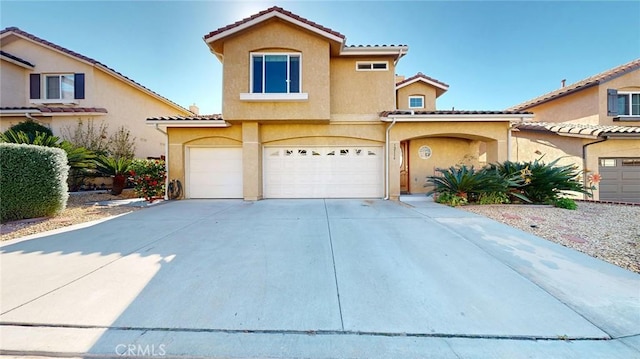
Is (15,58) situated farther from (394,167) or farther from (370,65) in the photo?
(394,167)

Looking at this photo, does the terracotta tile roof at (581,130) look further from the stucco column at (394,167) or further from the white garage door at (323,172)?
the white garage door at (323,172)

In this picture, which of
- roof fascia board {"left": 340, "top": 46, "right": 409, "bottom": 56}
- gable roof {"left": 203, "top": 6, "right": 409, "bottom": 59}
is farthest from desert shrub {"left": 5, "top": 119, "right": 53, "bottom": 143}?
roof fascia board {"left": 340, "top": 46, "right": 409, "bottom": 56}

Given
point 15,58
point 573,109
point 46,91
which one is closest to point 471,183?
point 573,109

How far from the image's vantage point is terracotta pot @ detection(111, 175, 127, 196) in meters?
11.3

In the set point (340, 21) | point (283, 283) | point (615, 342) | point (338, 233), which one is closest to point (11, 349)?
point (283, 283)

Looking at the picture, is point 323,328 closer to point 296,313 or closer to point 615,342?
point 296,313

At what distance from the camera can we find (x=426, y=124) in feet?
32.9

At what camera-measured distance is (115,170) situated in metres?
11.3

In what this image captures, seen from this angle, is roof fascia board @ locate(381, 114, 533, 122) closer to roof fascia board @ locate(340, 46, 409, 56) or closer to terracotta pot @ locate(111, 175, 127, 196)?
roof fascia board @ locate(340, 46, 409, 56)

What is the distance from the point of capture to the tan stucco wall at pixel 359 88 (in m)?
10.5

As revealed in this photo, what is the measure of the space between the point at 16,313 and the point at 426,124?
11435mm

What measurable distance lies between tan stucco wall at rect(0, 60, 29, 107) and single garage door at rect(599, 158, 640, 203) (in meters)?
31.0

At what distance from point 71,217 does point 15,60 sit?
1280 cm

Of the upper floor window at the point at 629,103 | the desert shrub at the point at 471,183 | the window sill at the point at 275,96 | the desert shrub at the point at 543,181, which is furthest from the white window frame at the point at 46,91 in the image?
the upper floor window at the point at 629,103
